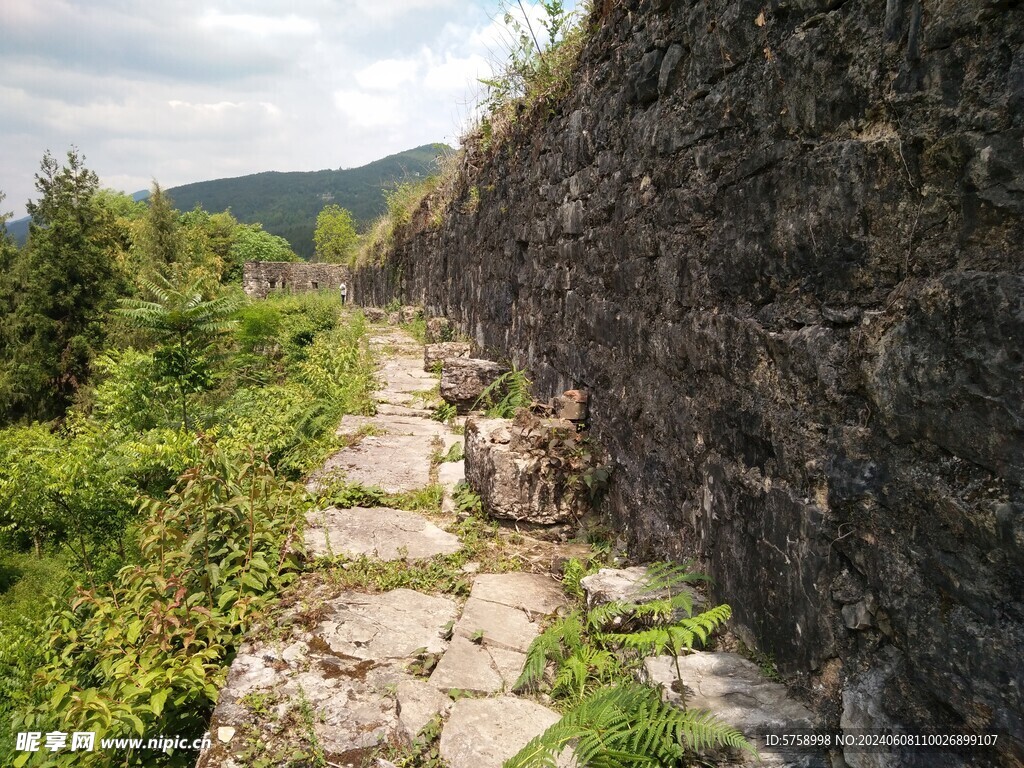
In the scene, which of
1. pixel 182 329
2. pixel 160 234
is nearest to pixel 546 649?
pixel 182 329

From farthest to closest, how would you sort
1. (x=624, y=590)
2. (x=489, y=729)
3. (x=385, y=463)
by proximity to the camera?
(x=385, y=463)
(x=624, y=590)
(x=489, y=729)

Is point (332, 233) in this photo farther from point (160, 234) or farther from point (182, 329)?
point (182, 329)

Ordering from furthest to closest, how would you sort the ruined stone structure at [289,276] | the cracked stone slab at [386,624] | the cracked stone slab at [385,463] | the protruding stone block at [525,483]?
the ruined stone structure at [289,276]
the cracked stone slab at [385,463]
the protruding stone block at [525,483]
the cracked stone slab at [386,624]

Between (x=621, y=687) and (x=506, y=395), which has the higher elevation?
(x=506, y=395)

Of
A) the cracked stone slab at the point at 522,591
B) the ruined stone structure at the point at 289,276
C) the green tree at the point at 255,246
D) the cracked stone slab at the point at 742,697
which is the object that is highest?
the green tree at the point at 255,246

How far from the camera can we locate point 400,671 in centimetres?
264

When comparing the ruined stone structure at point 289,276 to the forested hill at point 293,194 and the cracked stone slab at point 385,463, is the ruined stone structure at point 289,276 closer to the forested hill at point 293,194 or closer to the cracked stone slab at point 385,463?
the cracked stone slab at point 385,463

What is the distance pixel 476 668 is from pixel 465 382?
4.22m

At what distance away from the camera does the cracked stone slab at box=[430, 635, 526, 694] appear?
8.43ft

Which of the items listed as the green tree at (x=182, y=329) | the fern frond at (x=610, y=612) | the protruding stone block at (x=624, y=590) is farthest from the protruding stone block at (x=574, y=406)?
the green tree at (x=182, y=329)

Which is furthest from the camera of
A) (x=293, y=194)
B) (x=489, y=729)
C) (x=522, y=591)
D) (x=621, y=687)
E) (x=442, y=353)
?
(x=293, y=194)

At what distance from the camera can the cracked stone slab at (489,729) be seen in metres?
2.16

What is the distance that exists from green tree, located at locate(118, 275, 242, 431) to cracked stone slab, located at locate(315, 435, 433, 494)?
7.90 ft

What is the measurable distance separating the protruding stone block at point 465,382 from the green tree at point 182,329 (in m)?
2.52
